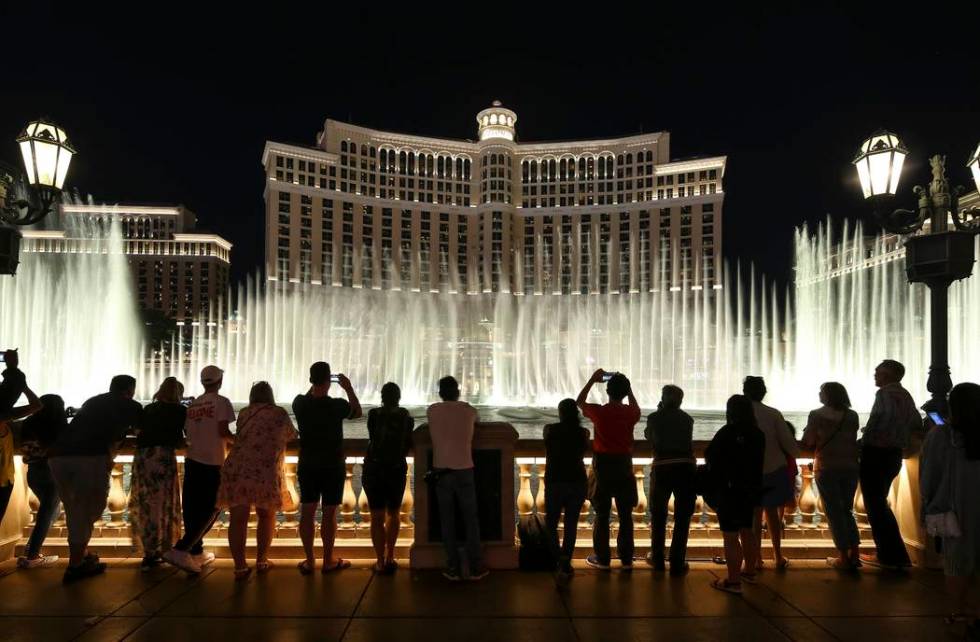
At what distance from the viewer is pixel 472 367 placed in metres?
62.8

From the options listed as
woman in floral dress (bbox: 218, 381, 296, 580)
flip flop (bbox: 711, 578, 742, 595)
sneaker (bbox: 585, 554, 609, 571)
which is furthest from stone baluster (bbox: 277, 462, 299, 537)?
flip flop (bbox: 711, 578, 742, 595)

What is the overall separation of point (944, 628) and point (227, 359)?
124 ft

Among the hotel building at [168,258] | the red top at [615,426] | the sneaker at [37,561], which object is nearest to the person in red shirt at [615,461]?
the red top at [615,426]

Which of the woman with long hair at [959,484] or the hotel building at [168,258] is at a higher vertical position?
the hotel building at [168,258]

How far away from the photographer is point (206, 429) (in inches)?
247

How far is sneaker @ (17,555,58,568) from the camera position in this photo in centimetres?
640

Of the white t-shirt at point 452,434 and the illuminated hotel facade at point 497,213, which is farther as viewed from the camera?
the illuminated hotel facade at point 497,213

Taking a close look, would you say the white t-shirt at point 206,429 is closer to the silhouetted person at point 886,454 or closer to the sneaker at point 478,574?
the sneaker at point 478,574

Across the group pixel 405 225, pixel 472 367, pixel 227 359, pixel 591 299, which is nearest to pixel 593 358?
pixel 472 367

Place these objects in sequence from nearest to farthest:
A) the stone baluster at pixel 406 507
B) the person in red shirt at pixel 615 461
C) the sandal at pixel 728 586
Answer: the sandal at pixel 728 586 → the person in red shirt at pixel 615 461 → the stone baluster at pixel 406 507

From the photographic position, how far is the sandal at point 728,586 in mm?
5758

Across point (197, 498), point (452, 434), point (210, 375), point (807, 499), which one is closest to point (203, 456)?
point (197, 498)

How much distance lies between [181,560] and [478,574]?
2.52 metres

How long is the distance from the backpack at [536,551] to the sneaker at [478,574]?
0.39 m
